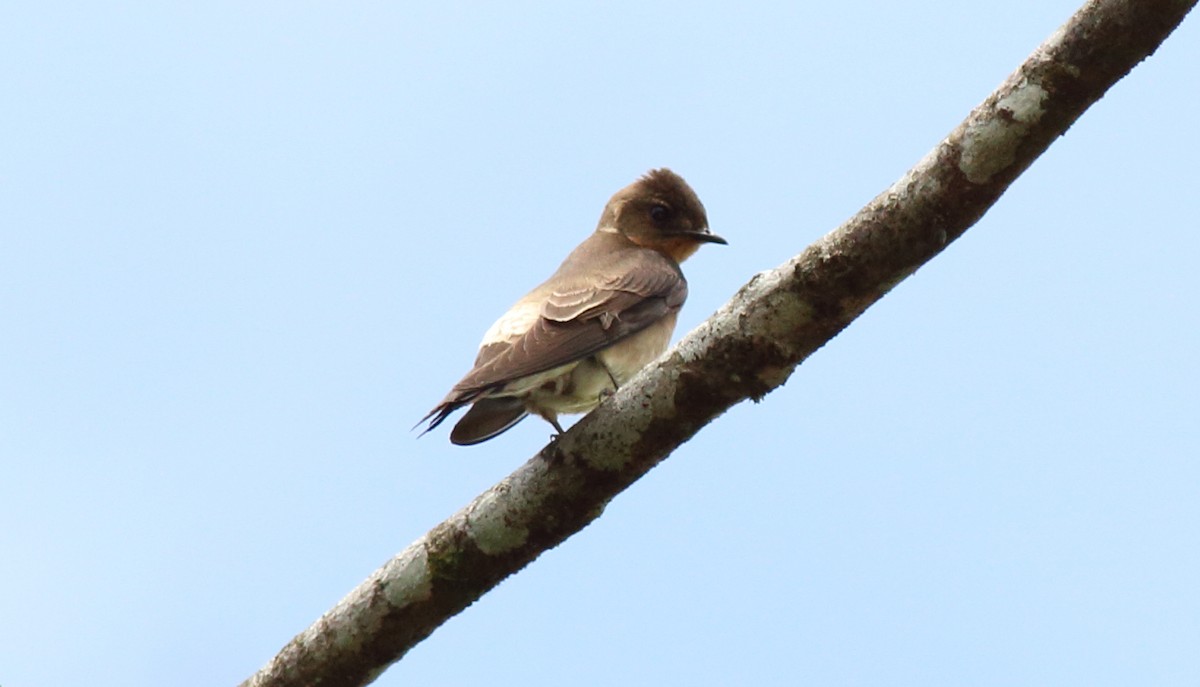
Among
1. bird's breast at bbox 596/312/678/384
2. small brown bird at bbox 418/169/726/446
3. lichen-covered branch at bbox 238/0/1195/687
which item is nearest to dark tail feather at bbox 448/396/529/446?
small brown bird at bbox 418/169/726/446

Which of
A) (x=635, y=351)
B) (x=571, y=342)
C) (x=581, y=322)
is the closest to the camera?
(x=571, y=342)

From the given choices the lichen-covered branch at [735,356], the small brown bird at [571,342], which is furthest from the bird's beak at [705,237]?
the lichen-covered branch at [735,356]

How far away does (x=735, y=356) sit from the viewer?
13.9ft

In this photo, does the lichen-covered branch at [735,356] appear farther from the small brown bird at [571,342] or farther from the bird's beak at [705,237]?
the bird's beak at [705,237]

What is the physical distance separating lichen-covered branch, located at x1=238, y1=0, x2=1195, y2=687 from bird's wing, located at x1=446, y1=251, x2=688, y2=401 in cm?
63

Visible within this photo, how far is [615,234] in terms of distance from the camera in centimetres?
748

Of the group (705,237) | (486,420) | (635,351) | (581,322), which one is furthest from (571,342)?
(705,237)

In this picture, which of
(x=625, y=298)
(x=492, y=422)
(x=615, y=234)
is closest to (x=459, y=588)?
(x=492, y=422)

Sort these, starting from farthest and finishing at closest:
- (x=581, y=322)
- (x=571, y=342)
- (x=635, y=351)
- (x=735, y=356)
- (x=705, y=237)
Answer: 1. (x=705, y=237)
2. (x=635, y=351)
3. (x=581, y=322)
4. (x=571, y=342)
5. (x=735, y=356)

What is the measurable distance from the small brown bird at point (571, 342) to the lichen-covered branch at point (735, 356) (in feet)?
1.99

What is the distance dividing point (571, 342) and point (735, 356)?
1275 millimetres

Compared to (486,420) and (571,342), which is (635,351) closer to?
(571,342)

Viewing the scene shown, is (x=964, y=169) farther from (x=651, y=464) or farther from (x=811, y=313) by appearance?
(x=651, y=464)

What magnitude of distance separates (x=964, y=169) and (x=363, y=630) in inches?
95.3
